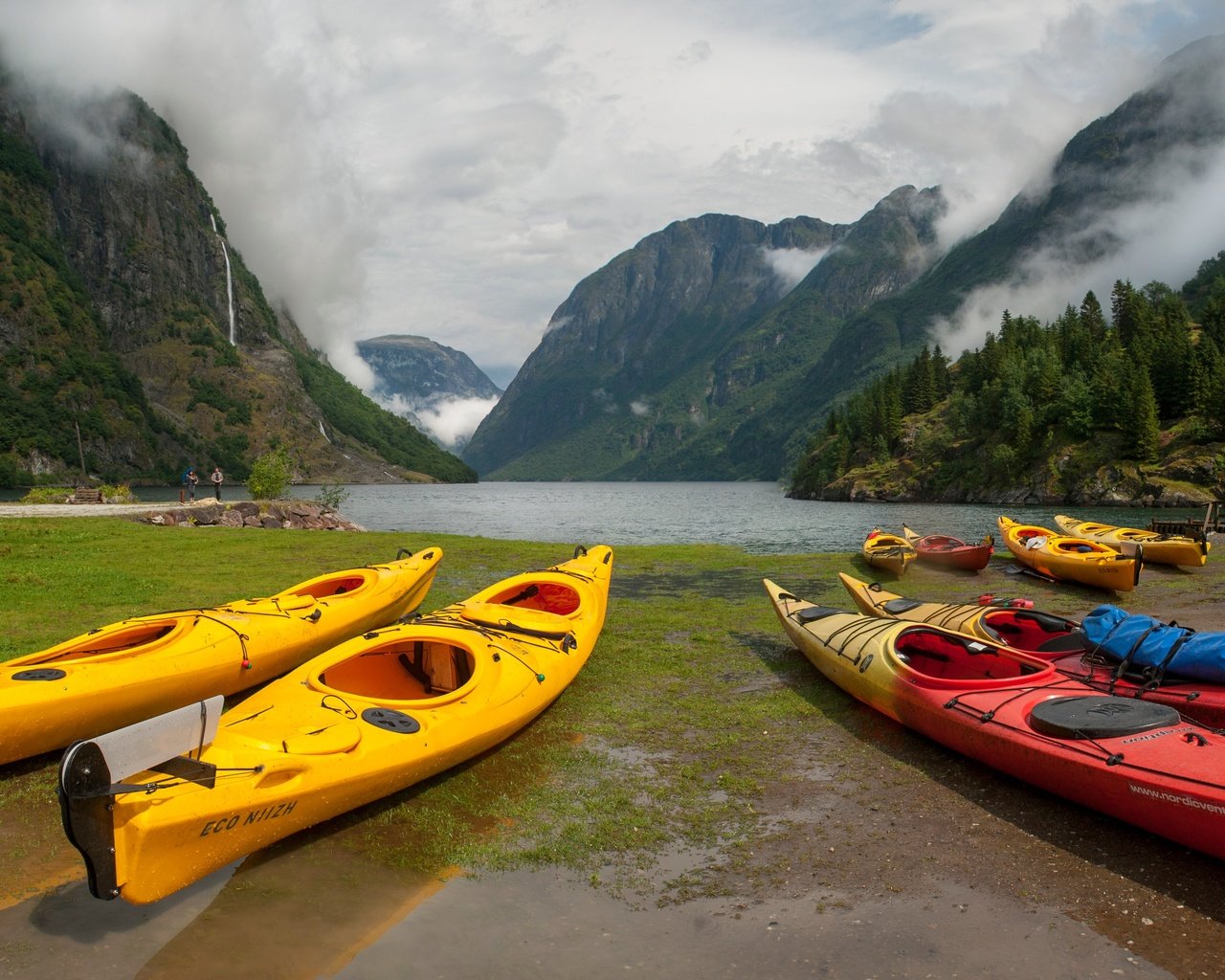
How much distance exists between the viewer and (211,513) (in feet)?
112

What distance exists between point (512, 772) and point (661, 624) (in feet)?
24.9

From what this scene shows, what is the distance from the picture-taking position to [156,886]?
17.5ft

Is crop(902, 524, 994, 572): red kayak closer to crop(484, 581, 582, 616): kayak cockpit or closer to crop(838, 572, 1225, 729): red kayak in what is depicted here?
crop(838, 572, 1225, 729): red kayak

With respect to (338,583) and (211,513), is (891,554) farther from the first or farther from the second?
(211,513)

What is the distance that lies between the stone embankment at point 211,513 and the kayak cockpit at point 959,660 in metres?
28.7

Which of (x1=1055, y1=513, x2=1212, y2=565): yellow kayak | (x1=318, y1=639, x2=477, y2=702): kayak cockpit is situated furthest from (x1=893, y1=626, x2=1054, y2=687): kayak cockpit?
(x1=1055, y1=513, x2=1212, y2=565): yellow kayak

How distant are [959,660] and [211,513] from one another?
3256 cm

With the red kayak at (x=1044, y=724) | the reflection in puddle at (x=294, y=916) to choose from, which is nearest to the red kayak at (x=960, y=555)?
the red kayak at (x=1044, y=724)

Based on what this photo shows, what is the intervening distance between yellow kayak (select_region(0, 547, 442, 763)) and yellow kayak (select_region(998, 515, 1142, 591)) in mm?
17224

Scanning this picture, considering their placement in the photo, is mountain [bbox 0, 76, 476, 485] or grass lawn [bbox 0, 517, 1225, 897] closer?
grass lawn [bbox 0, 517, 1225, 897]

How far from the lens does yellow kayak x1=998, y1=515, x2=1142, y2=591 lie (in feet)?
63.0

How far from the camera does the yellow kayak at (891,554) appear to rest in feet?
78.6

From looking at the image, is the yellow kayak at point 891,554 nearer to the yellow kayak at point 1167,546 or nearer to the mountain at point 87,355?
the yellow kayak at point 1167,546

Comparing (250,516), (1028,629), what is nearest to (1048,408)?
(250,516)
